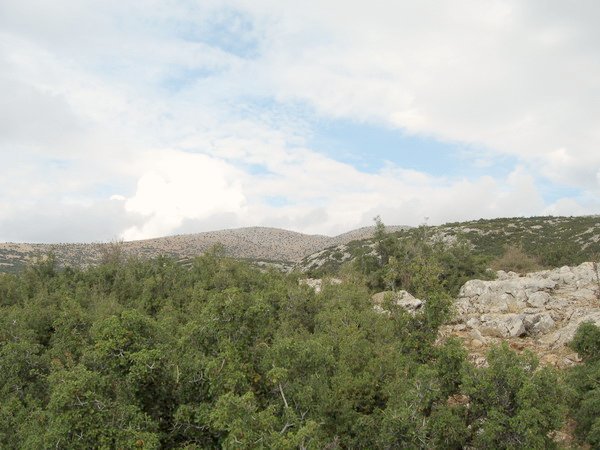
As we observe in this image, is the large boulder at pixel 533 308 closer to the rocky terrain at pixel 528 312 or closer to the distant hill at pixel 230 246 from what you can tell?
the rocky terrain at pixel 528 312

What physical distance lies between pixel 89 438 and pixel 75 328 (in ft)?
24.4

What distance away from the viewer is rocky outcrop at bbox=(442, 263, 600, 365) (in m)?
22.1

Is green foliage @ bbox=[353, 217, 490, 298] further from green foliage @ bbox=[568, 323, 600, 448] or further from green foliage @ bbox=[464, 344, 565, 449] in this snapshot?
green foliage @ bbox=[464, 344, 565, 449]

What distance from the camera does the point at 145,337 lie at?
438 inches

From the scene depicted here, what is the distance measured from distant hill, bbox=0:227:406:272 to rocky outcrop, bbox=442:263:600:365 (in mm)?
71509

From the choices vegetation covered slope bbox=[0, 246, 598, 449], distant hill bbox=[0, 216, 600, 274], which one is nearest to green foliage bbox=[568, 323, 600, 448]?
vegetation covered slope bbox=[0, 246, 598, 449]

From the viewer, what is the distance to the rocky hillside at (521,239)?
49050 millimetres

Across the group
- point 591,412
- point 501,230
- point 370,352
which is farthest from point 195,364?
point 501,230

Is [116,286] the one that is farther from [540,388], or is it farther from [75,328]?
[540,388]

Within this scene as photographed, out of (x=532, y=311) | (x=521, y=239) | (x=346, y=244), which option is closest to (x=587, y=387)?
(x=532, y=311)

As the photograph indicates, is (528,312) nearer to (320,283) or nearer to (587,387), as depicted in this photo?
(587,387)

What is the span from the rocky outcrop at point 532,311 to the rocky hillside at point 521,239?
1659cm

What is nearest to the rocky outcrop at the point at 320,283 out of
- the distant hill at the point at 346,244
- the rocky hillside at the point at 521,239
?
the rocky hillside at the point at 521,239

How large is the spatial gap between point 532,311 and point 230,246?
352 feet
